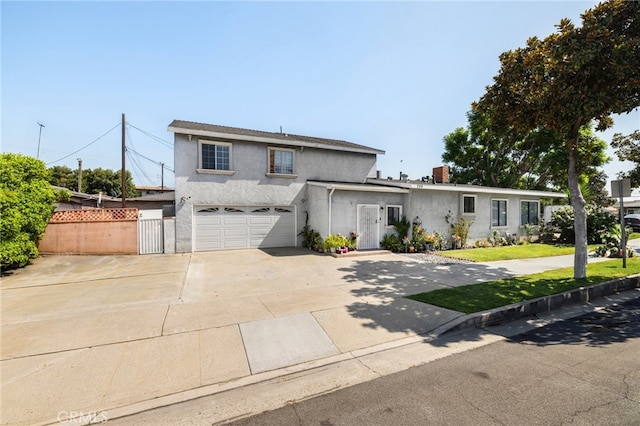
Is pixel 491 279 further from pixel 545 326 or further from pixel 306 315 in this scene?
pixel 306 315

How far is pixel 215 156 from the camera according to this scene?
13586mm

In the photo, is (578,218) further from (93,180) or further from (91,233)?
(93,180)

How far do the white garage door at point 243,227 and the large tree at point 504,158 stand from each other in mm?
19782

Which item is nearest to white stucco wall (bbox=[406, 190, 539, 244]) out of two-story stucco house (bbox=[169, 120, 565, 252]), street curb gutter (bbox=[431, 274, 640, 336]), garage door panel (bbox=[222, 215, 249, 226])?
two-story stucco house (bbox=[169, 120, 565, 252])

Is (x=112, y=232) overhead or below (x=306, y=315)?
overhead

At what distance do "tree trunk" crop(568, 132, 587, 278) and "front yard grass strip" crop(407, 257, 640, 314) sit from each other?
357 millimetres

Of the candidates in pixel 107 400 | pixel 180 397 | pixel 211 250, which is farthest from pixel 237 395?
pixel 211 250

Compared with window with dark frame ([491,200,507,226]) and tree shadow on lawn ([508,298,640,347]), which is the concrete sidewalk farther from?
window with dark frame ([491,200,507,226])

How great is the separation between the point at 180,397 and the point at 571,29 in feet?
36.2

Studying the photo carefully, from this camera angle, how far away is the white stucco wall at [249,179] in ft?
42.7

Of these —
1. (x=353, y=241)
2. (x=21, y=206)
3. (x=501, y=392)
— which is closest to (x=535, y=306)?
(x=501, y=392)

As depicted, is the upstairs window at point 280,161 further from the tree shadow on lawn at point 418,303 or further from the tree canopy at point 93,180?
the tree canopy at point 93,180

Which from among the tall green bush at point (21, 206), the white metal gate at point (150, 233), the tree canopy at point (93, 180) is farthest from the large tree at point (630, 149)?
the tree canopy at point (93, 180)

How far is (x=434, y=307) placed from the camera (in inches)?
233
